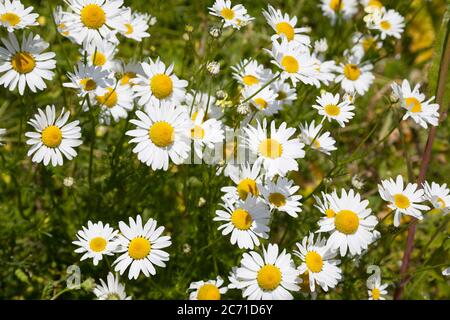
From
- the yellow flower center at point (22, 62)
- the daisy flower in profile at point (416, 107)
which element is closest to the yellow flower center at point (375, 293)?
the daisy flower in profile at point (416, 107)

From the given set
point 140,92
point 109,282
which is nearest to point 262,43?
point 140,92

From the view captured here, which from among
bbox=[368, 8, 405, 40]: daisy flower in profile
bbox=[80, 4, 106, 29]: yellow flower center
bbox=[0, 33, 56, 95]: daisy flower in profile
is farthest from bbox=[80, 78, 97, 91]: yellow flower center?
bbox=[368, 8, 405, 40]: daisy flower in profile

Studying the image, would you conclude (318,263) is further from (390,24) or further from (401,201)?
(390,24)

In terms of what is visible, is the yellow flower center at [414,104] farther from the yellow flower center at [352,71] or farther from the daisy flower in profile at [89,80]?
the daisy flower in profile at [89,80]

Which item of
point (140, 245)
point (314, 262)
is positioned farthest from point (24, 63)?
point (314, 262)

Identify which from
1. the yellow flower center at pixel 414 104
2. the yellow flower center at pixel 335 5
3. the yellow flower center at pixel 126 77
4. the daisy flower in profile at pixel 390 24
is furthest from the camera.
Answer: the yellow flower center at pixel 335 5
